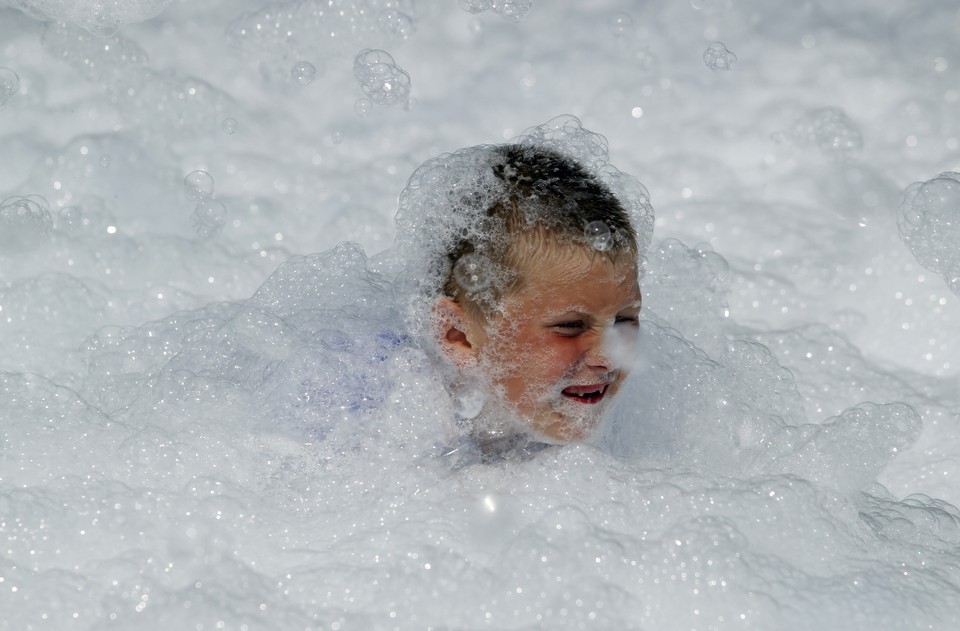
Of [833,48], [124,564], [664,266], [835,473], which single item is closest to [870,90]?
[833,48]

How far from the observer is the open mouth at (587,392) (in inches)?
58.3

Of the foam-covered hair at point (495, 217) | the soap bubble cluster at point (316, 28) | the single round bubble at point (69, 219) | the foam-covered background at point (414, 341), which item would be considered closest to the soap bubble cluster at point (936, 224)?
the foam-covered background at point (414, 341)

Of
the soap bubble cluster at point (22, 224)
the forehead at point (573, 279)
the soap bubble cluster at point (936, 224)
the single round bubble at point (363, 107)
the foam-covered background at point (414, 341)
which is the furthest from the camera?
the single round bubble at point (363, 107)

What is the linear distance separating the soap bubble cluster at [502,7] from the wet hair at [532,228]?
0.83 m

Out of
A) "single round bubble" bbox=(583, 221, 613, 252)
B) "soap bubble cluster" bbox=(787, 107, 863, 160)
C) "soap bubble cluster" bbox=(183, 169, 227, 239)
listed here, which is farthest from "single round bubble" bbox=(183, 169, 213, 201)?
"soap bubble cluster" bbox=(787, 107, 863, 160)

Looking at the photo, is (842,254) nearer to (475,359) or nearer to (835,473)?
(835,473)

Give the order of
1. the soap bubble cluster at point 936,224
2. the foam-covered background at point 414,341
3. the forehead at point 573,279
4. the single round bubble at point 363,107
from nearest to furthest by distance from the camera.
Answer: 1. the foam-covered background at point 414,341
2. the forehead at point 573,279
3. the soap bubble cluster at point 936,224
4. the single round bubble at point 363,107

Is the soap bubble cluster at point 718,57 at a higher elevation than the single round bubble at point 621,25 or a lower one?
lower

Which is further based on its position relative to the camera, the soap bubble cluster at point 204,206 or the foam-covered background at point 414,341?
the soap bubble cluster at point 204,206

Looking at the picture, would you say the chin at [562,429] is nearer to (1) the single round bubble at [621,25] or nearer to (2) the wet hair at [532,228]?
(2) the wet hair at [532,228]

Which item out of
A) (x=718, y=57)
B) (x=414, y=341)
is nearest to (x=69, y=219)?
(x=414, y=341)

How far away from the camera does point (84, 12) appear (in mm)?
2230

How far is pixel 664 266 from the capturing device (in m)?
2.00

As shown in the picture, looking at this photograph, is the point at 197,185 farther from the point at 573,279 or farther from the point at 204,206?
the point at 573,279
